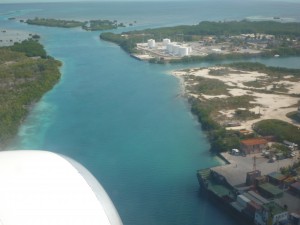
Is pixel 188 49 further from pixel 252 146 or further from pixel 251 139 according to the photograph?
pixel 252 146

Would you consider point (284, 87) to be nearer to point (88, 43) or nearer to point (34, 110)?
point (34, 110)

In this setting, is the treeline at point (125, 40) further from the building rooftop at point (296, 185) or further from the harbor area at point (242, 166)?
the building rooftop at point (296, 185)

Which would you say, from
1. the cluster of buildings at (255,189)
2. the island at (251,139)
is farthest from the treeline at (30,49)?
the cluster of buildings at (255,189)

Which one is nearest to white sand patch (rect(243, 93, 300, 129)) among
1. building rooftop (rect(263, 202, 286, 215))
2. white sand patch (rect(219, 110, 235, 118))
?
white sand patch (rect(219, 110, 235, 118))

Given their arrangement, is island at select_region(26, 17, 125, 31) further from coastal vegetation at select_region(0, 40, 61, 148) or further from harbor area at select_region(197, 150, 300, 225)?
harbor area at select_region(197, 150, 300, 225)

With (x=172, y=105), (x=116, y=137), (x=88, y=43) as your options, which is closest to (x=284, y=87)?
(x=172, y=105)
